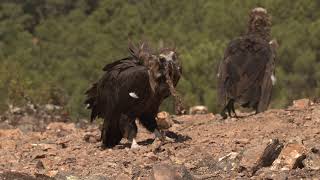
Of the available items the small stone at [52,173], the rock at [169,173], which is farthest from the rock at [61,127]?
the rock at [169,173]

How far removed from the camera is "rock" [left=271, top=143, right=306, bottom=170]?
603cm

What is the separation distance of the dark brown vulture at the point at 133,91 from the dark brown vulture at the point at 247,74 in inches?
65.8

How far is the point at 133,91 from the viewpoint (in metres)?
7.74

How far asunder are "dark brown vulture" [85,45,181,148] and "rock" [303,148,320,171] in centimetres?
196

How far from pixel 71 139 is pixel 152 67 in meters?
2.52

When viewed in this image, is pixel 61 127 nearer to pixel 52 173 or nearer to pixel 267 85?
pixel 267 85

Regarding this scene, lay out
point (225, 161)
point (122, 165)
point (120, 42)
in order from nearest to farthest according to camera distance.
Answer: point (225, 161) → point (122, 165) → point (120, 42)

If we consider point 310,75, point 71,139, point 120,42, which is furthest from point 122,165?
point 120,42

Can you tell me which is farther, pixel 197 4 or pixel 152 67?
pixel 197 4

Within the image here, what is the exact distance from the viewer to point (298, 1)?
2322 cm

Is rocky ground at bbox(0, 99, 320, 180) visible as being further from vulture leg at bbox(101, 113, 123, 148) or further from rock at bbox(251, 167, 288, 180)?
vulture leg at bbox(101, 113, 123, 148)

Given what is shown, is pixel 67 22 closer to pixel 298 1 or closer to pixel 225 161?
pixel 298 1

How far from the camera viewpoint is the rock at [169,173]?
5875mm

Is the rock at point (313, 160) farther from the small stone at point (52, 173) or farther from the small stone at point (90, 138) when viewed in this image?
the small stone at point (90, 138)
